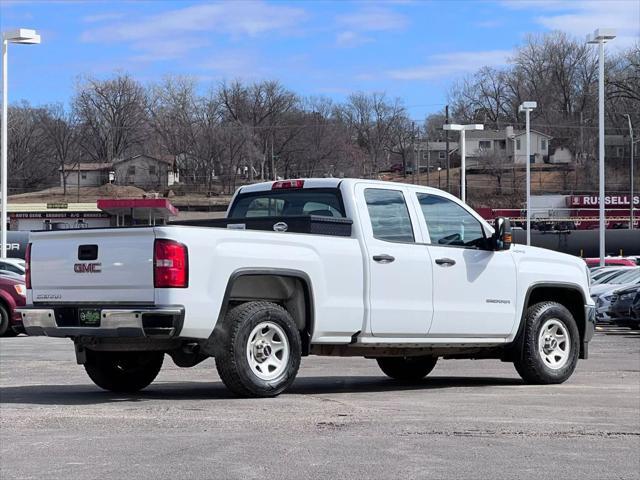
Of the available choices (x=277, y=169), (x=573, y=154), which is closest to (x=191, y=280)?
(x=277, y=169)

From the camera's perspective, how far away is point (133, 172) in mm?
98125

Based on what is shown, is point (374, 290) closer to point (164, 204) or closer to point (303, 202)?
point (303, 202)

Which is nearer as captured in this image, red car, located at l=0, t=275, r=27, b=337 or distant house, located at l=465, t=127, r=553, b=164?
red car, located at l=0, t=275, r=27, b=337

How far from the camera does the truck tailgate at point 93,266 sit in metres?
8.37

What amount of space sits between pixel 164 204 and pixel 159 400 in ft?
146

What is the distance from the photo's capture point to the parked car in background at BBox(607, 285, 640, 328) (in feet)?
77.5

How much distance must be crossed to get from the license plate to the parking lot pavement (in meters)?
0.73

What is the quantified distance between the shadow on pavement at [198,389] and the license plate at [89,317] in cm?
84

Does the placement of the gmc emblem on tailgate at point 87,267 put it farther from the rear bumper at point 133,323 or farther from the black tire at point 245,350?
the black tire at point 245,350

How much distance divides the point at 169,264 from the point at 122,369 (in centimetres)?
214

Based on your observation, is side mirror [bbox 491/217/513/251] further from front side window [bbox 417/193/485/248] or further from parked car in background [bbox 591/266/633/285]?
parked car in background [bbox 591/266/633/285]

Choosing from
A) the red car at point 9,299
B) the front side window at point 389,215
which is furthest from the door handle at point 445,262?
the red car at point 9,299

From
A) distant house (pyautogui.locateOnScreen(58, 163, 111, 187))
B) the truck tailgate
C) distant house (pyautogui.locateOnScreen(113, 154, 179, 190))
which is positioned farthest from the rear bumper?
distant house (pyautogui.locateOnScreen(58, 163, 111, 187))

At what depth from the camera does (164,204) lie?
5319cm
